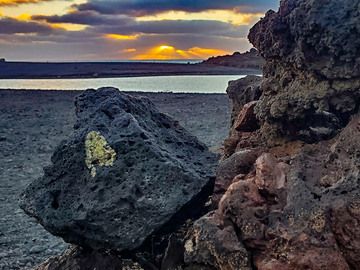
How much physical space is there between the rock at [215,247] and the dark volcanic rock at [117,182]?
0.42 metres

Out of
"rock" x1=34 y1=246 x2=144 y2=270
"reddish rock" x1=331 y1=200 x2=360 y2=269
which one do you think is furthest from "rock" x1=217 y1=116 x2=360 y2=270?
"rock" x1=34 y1=246 x2=144 y2=270

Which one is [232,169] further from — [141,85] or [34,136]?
[141,85]

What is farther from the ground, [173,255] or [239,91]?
[239,91]

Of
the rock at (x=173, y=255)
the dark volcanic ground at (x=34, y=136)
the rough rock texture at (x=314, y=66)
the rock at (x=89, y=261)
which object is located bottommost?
Answer: the dark volcanic ground at (x=34, y=136)

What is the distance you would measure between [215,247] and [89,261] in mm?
1443

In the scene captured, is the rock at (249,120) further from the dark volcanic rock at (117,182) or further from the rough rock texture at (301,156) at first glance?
the dark volcanic rock at (117,182)

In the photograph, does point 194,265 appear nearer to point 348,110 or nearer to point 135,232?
point 135,232

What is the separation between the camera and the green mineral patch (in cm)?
525

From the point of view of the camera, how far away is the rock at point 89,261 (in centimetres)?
513

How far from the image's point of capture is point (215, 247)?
434 centimetres

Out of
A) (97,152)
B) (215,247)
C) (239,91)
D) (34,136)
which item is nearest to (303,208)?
(215,247)

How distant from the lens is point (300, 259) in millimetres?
4027

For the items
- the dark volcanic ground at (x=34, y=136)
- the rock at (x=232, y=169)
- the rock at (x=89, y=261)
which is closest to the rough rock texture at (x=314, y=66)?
the rock at (x=232, y=169)

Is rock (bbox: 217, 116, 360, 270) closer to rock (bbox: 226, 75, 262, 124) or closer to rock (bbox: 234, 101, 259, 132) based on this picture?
rock (bbox: 234, 101, 259, 132)
